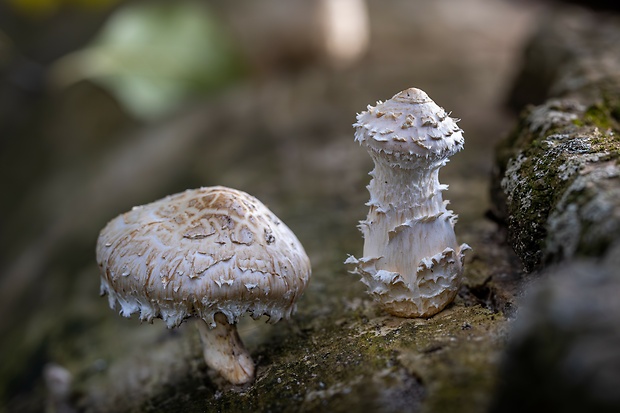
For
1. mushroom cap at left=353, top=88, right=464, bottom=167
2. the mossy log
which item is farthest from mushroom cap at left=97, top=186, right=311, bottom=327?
the mossy log

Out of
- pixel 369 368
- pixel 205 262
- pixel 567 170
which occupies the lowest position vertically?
pixel 369 368

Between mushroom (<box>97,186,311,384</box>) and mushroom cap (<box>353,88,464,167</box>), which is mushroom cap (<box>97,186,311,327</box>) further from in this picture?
mushroom cap (<box>353,88,464,167</box>)

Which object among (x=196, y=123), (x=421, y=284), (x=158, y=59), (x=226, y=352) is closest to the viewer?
(x=421, y=284)

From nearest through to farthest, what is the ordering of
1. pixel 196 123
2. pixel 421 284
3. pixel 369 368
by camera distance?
pixel 369 368
pixel 421 284
pixel 196 123

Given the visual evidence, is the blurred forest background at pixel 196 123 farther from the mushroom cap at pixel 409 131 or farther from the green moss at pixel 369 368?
the mushroom cap at pixel 409 131

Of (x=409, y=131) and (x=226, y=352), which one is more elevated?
(x=409, y=131)

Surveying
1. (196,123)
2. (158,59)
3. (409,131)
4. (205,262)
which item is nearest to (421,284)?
(409,131)

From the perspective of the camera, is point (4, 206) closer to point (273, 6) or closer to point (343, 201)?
point (273, 6)

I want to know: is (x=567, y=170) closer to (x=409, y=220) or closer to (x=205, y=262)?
(x=409, y=220)

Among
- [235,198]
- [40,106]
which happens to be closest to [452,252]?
[235,198]
